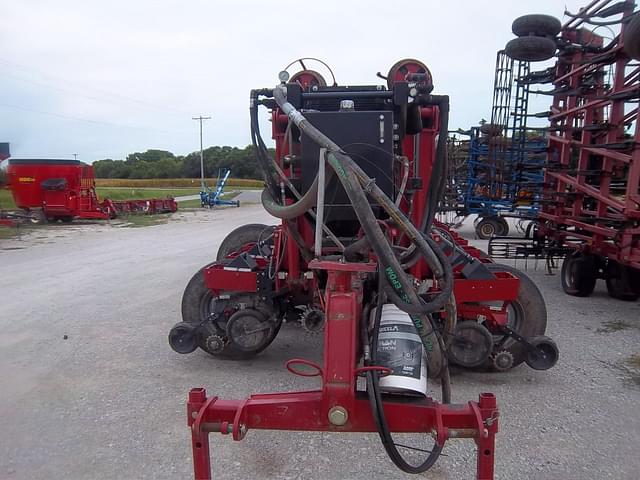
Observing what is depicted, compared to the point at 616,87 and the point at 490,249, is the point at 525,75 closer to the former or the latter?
the point at 616,87

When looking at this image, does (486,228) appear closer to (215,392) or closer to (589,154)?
(589,154)

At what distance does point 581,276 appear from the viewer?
725 centimetres

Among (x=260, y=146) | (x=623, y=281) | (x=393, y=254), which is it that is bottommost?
(x=623, y=281)

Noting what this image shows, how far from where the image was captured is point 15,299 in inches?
277

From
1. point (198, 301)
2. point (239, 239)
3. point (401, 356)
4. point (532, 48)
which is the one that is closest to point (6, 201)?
point (239, 239)

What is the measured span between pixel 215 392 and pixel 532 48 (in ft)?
22.0

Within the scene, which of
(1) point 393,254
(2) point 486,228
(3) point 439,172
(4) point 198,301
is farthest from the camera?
(2) point 486,228

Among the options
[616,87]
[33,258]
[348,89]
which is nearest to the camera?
[348,89]

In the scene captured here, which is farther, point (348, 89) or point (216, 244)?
point (216, 244)

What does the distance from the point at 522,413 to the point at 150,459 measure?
2.47 m

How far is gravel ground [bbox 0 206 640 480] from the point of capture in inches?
120

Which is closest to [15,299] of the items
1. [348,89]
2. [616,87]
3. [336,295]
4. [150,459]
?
[150,459]

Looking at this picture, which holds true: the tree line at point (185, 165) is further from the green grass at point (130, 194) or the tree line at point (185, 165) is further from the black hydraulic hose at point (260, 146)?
the black hydraulic hose at point (260, 146)

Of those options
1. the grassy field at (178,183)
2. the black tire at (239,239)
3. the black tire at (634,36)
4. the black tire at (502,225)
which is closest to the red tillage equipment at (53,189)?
the black tire at (239,239)
